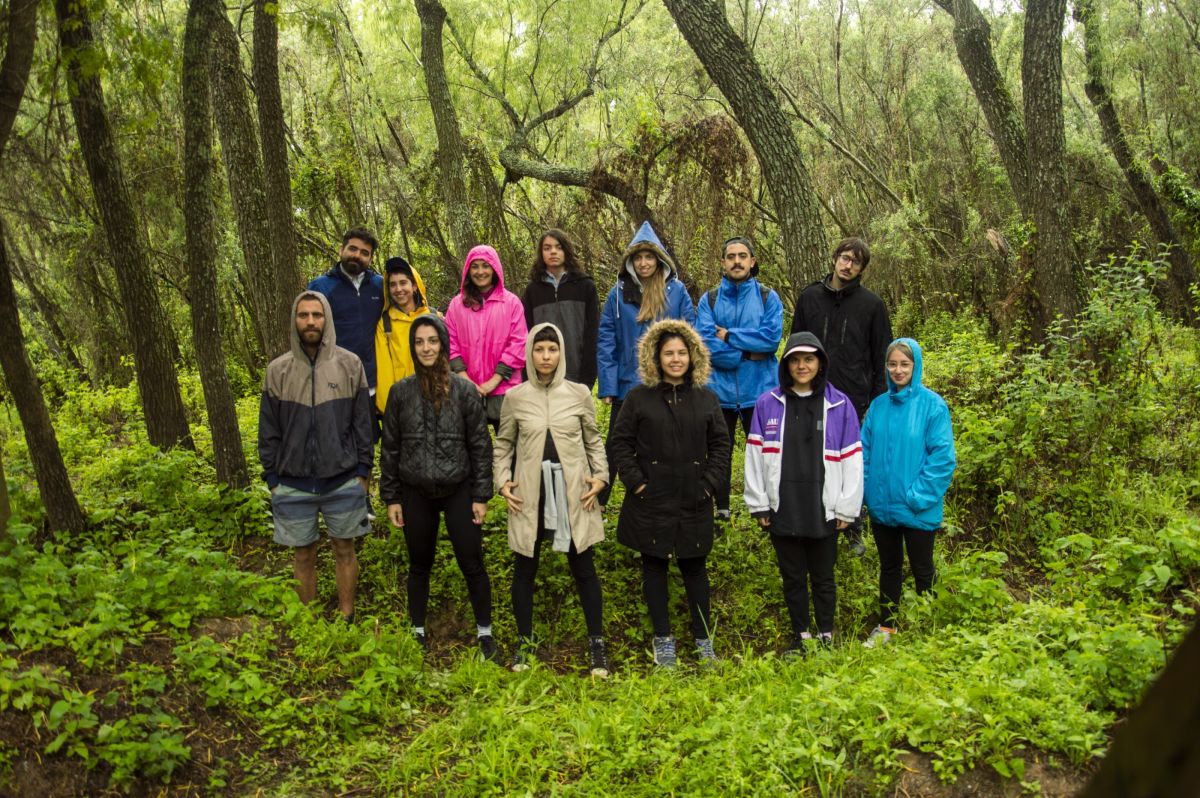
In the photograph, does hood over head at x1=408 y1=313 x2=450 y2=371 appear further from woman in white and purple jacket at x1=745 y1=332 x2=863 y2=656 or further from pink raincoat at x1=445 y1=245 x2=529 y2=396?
woman in white and purple jacket at x1=745 y1=332 x2=863 y2=656

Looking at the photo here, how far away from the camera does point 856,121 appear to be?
1767 centimetres

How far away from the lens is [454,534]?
5.07 m

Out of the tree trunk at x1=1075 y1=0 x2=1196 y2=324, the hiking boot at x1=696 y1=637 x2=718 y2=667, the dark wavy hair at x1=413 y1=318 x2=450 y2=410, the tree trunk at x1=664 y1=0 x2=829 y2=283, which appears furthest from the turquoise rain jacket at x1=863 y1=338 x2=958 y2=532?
the tree trunk at x1=1075 y1=0 x2=1196 y2=324

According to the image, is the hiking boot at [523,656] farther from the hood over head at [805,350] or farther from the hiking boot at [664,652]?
the hood over head at [805,350]

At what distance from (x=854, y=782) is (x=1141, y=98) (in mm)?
21384

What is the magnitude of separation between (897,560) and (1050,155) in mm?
6062

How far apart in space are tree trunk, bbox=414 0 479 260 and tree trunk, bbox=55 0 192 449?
11.8ft

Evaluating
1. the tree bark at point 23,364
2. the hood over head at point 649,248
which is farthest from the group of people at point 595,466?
the tree bark at point 23,364

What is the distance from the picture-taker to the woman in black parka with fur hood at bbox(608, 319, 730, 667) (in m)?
4.96

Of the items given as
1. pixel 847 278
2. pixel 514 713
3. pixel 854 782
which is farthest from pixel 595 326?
pixel 854 782

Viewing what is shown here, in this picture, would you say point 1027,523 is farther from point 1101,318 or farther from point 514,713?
point 514,713

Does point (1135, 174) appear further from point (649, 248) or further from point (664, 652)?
point (664, 652)

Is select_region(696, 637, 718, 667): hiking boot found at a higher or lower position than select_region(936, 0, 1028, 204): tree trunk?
lower

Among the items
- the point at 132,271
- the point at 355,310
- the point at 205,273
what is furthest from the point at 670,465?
the point at 132,271
